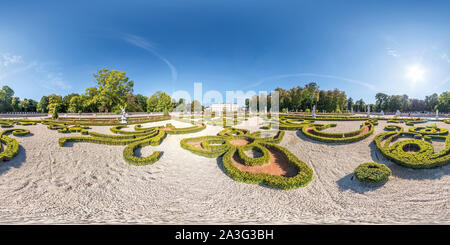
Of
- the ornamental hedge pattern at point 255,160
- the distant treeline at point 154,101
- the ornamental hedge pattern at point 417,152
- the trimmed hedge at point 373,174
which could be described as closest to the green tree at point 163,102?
the distant treeline at point 154,101

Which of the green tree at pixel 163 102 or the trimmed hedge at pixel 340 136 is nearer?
the trimmed hedge at pixel 340 136

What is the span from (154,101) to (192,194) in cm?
4297

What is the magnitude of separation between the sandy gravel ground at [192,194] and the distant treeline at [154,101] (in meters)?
21.4

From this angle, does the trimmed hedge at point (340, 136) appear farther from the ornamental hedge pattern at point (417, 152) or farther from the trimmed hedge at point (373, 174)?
the trimmed hedge at point (373, 174)

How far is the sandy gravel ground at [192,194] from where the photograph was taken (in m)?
3.44

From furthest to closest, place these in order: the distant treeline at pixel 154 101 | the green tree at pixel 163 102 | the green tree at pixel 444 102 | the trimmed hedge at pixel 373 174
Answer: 1. the green tree at pixel 163 102
2. the green tree at pixel 444 102
3. the distant treeline at pixel 154 101
4. the trimmed hedge at pixel 373 174

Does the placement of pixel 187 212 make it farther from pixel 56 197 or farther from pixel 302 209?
pixel 56 197

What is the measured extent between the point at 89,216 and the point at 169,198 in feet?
5.90

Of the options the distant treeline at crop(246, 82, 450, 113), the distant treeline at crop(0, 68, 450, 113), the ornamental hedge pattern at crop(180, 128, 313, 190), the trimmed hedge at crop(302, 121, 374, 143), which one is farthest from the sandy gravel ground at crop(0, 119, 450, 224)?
the distant treeline at crop(246, 82, 450, 113)

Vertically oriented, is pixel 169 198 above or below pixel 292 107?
below

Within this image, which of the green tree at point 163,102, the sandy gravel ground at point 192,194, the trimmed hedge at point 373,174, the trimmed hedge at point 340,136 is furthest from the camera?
the green tree at point 163,102

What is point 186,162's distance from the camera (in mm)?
6188
